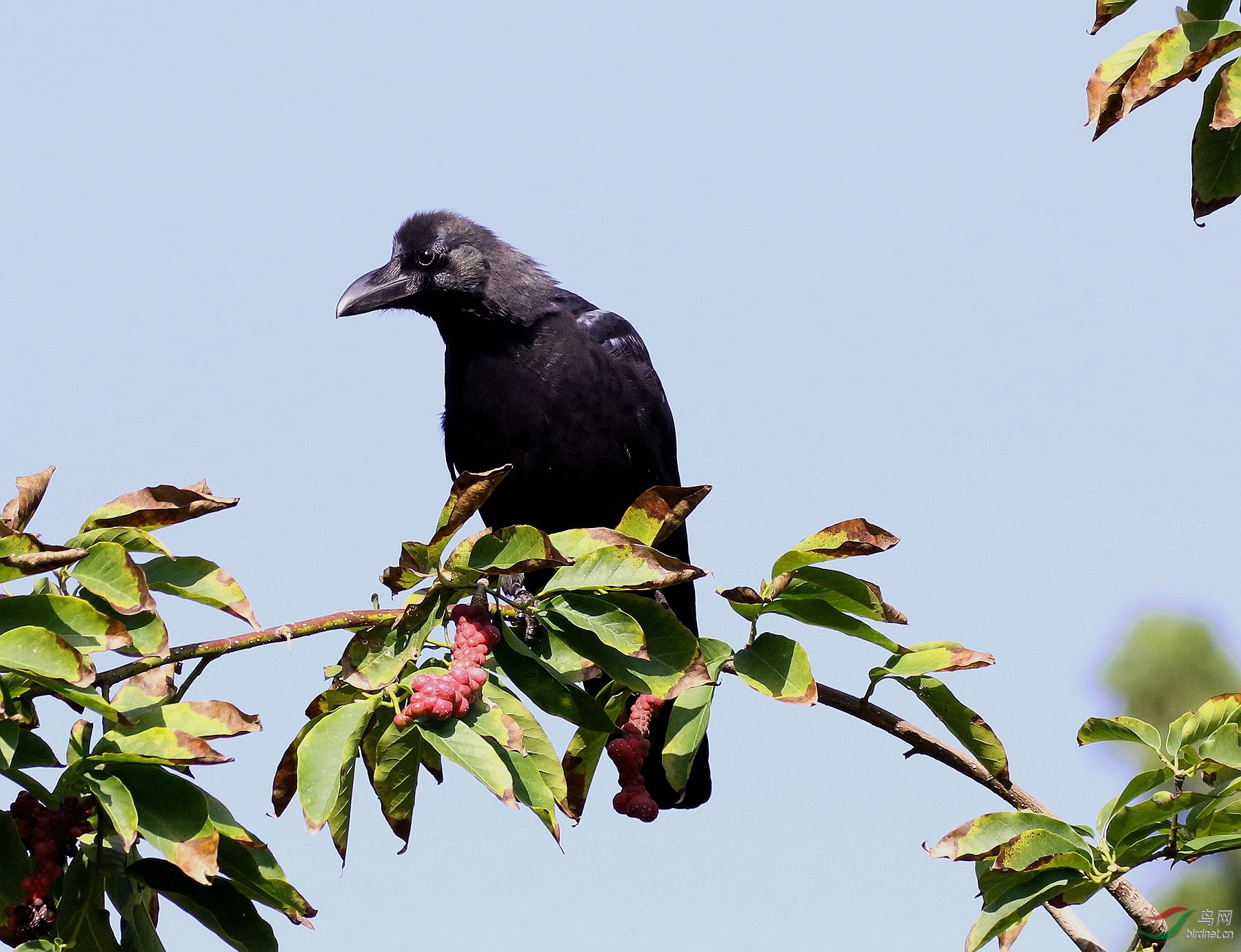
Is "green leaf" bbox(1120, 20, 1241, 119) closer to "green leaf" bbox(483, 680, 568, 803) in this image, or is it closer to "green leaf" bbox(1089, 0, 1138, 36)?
"green leaf" bbox(1089, 0, 1138, 36)

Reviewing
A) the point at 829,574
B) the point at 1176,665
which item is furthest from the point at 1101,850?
the point at 1176,665

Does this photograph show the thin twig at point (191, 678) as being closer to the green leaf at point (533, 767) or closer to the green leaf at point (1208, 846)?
the green leaf at point (533, 767)

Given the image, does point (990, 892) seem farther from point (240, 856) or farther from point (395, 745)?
point (240, 856)

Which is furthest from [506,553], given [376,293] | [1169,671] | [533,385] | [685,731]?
[1169,671]

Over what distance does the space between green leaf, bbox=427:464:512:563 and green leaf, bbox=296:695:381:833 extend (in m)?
0.27

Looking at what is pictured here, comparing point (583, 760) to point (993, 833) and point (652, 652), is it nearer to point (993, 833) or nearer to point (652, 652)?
point (652, 652)

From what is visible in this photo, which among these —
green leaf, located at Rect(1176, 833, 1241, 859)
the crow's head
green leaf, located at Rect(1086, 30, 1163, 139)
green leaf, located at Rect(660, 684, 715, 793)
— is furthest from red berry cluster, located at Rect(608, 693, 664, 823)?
the crow's head

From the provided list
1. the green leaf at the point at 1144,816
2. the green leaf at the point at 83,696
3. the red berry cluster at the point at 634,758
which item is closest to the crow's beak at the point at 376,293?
the red berry cluster at the point at 634,758

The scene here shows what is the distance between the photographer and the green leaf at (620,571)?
2.20 meters

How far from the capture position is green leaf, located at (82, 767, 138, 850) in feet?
6.62

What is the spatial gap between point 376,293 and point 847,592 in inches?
139

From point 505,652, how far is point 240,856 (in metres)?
0.54

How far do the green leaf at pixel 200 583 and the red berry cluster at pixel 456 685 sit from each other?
0.31 m

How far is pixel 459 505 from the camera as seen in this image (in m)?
2.33
